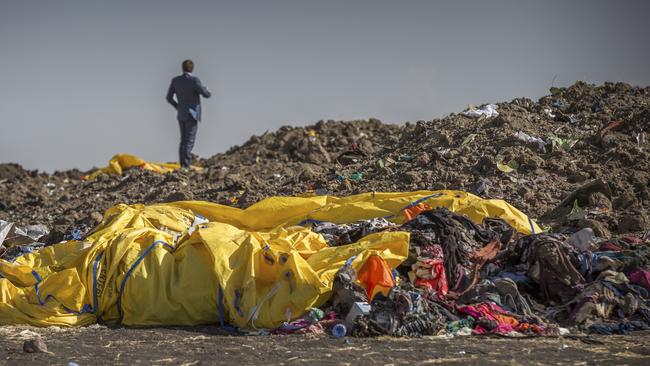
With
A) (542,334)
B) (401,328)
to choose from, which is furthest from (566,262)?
(401,328)

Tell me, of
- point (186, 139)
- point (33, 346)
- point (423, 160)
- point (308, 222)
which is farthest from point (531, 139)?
point (33, 346)

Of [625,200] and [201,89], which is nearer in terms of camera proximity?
[625,200]

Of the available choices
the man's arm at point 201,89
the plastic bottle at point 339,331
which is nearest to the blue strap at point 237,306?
the plastic bottle at point 339,331

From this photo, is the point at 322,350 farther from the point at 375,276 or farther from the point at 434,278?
the point at 434,278

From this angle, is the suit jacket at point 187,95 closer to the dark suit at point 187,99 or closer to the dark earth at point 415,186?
the dark suit at point 187,99

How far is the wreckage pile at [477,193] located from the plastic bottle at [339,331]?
0.09 feet

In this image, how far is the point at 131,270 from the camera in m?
6.02

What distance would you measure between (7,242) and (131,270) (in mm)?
2990

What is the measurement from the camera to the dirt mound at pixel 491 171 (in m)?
8.78

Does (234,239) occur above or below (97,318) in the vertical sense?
above

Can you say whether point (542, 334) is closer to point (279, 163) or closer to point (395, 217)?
point (395, 217)

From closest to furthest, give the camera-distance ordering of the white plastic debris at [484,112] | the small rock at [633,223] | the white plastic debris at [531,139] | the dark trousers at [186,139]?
the small rock at [633,223], the white plastic debris at [531,139], the white plastic debris at [484,112], the dark trousers at [186,139]

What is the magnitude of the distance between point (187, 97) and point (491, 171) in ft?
18.4

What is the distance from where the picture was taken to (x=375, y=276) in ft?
19.2
